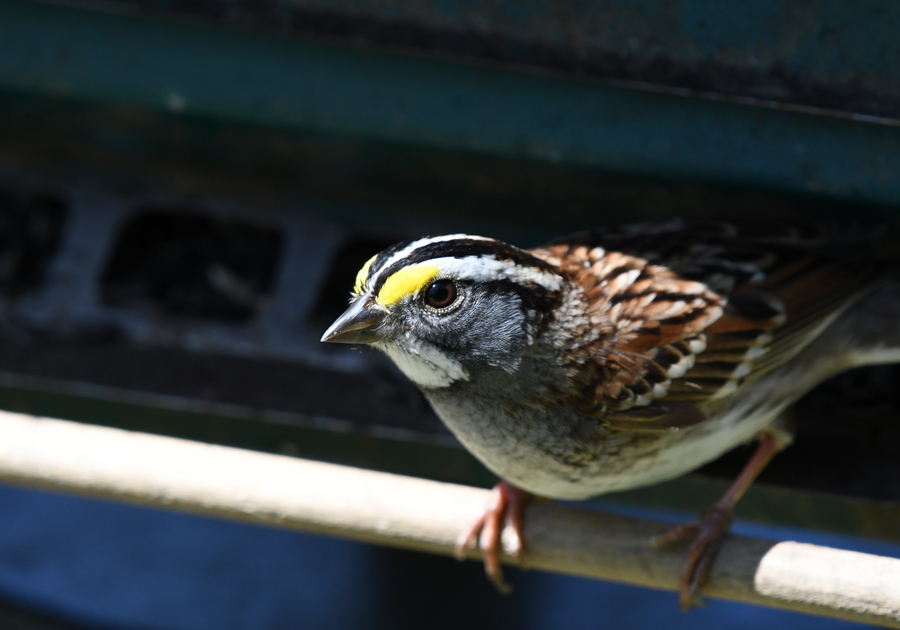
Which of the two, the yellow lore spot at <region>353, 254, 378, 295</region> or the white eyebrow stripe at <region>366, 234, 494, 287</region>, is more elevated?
the white eyebrow stripe at <region>366, 234, 494, 287</region>

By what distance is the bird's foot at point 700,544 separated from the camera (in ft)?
6.85

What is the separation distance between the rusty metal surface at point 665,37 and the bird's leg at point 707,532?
0.78 m

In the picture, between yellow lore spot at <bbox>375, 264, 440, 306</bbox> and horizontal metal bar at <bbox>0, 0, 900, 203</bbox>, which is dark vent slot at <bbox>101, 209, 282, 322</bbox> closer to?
horizontal metal bar at <bbox>0, 0, 900, 203</bbox>

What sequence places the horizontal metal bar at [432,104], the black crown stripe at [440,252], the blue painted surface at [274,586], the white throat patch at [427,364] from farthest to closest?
the blue painted surface at [274,586] < the horizontal metal bar at [432,104] < the white throat patch at [427,364] < the black crown stripe at [440,252]

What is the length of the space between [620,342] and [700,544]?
49cm

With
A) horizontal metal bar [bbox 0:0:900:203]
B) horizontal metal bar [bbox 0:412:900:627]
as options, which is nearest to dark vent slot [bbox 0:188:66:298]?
horizontal metal bar [bbox 0:0:900:203]

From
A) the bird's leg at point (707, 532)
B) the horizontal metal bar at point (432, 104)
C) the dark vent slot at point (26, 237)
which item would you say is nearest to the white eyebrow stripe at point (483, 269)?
the horizontal metal bar at point (432, 104)

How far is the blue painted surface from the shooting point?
374cm

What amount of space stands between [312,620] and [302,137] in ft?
6.60

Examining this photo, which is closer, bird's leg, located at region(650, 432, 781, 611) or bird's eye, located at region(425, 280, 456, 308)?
bird's eye, located at region(425, 280, 456, 308)

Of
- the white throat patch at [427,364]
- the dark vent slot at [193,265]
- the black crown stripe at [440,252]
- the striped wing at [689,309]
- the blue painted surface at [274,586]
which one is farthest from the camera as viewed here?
the blue painted surface at [274,586]

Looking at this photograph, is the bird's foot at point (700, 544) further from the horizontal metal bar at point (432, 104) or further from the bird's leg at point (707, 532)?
the horizontal metal bar at point (432, 104)

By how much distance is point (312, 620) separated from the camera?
377 cm

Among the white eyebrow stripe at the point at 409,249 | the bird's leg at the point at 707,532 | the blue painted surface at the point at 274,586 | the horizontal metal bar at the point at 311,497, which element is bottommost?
the blue painted surface at the point at 274,586
